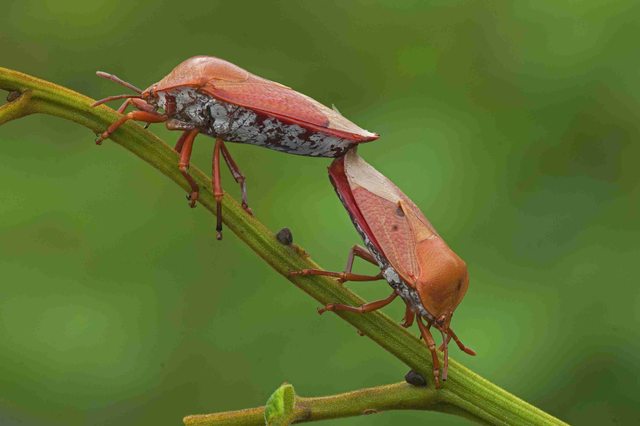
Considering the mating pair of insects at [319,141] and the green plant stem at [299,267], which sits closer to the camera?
the green plant stem at [299,267]

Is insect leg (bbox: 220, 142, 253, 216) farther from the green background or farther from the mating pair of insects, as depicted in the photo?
the green background

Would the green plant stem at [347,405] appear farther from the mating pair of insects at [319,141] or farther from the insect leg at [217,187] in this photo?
the insect leg at [217,187]

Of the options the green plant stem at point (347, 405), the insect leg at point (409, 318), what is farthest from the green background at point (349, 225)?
the green plant stem at point (347, 405)

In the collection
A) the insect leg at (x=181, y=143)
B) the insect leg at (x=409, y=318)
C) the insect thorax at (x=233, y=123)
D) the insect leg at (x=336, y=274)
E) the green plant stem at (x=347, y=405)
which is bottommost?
the green plant stem at (x=347, y=405)

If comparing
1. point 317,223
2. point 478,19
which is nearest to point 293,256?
point 317,223

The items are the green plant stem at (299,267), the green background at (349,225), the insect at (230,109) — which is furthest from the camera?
the green background at (349,225)

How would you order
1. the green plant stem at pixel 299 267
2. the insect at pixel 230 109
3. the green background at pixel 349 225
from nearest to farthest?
1. the green plant stem at pixel 299 267
2. the insect at pixel 230 109
3. the green background at pixel 349 225

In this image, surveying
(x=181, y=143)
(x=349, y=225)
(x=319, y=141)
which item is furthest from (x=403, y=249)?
(x=349, y=225)

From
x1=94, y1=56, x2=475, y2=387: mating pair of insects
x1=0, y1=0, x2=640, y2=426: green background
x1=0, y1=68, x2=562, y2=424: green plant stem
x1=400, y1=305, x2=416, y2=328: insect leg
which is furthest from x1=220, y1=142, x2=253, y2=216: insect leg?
x1=0, y1=0, x2=640, y2=426: green background
